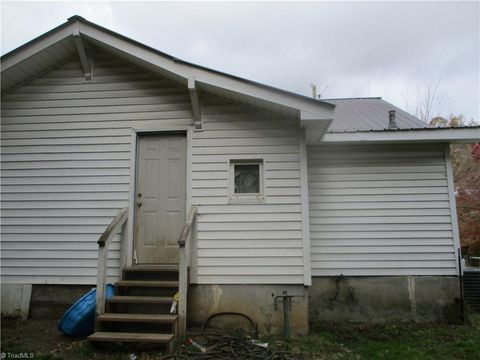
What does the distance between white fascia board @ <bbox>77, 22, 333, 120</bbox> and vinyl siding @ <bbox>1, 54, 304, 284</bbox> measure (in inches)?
17.6

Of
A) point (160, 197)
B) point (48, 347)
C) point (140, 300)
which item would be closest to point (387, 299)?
Result: point (140, 300)

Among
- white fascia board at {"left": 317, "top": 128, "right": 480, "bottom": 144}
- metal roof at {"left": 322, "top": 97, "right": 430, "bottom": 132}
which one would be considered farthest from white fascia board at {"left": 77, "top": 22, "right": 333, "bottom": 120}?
metal roof at {"left": 322, "top": 97, "right": 430, "bottom": 132}

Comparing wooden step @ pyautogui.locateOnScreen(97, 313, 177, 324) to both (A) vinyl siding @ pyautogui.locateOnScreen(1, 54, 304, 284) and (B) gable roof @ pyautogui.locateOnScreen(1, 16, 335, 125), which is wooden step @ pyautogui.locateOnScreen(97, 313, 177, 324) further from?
(B) gable roof @ pyautogui.locateOnScreen(1, 16, 335, 125)

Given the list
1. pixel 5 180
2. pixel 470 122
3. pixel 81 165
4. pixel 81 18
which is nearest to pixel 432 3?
pixel 470 122

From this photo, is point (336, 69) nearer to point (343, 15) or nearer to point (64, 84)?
point (343, 15)

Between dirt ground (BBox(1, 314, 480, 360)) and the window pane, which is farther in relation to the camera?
the window pane

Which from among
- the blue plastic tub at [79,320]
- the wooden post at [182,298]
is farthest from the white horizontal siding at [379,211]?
the blue plastic tub at [79,320]

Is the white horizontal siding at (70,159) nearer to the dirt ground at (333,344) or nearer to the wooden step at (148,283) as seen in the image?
the wooden step at (148,283)

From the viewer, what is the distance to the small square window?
4.64 metres

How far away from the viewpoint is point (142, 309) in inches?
165

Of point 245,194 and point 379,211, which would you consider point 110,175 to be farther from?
point 379,211

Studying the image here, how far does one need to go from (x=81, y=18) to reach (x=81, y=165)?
235cm

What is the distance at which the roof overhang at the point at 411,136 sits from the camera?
4.93 metres

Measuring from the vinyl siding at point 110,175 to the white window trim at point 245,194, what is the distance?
0.07 metres
